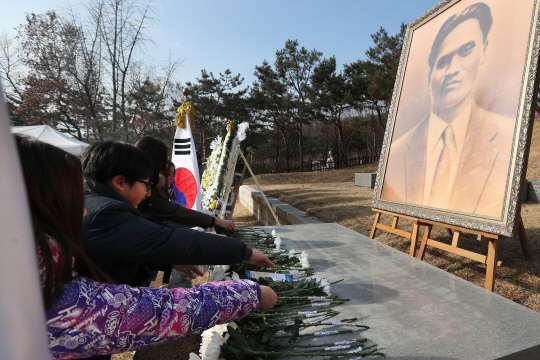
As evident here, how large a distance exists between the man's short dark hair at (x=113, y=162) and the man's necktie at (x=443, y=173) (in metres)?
2.50

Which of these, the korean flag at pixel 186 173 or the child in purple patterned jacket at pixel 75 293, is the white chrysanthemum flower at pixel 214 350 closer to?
the child in purple patterned jacket at pixel 75 293

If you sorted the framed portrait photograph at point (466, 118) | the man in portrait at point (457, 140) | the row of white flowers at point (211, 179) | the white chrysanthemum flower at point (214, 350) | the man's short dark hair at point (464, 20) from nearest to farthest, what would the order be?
the white chrysanthemum flower at point (214, 350)
the framed portrait photograph at point (466, 118)
the man in portrait at point (457, 140)
the man's short dark hair at point (464, 20)
the row of white flowers at point (211, 179)

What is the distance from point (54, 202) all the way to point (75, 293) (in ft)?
0.76

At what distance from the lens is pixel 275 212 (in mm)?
7051

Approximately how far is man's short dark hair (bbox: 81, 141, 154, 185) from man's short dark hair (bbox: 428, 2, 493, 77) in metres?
2.93

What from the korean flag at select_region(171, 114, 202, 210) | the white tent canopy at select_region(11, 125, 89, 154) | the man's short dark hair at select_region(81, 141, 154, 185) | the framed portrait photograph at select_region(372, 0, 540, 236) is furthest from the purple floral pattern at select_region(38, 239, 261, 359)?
the white tent canopy at select_region(11, 125, 89, 154)

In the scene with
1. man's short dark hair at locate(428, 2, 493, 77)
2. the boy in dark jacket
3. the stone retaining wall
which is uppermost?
man's short dark hair at locate(428, 2, 493, 77)

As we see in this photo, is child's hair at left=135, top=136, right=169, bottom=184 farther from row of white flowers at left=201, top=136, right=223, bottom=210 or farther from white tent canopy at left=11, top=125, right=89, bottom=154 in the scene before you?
white tent canopy at left=11, top=125, right=89, bottom=154

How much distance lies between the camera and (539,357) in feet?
3.73

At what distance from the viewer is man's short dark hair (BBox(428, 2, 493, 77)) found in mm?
2752

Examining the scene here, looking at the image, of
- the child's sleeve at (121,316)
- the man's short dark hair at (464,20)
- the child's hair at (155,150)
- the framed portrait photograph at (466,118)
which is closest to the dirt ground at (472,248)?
the framed portrait photograph at (466,118)

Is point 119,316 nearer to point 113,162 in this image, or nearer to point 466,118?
point 113,162

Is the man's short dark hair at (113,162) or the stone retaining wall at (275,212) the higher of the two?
the man's short dark hair at (113,162)

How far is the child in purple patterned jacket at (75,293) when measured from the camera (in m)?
0.76
